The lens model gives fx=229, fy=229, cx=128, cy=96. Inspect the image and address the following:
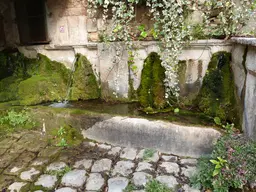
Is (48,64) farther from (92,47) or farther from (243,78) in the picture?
(243,78)

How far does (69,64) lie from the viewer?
4.57 metres

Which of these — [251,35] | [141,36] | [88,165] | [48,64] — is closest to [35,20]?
[48,64]

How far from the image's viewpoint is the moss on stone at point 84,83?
4.26m

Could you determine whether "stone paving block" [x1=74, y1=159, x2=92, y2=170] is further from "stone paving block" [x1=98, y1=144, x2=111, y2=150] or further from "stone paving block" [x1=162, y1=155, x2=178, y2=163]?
"stone paving block" [x1=162, y1=155, x2=178, y2=163]

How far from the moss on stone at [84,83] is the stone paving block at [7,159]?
148cm

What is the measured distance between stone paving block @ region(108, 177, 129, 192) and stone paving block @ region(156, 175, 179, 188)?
15.6 inches

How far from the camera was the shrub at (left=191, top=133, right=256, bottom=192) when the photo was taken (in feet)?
7.77

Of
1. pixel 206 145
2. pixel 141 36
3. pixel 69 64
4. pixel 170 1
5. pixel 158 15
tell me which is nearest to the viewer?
pixel 206 145

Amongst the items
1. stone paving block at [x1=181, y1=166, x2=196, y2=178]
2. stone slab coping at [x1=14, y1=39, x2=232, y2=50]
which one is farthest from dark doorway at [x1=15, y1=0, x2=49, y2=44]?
stone paving block at [x1=181, y1=166, x2=196, y2=178]

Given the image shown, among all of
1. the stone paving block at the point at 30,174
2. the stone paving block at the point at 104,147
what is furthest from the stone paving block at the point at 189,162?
the stone paving block at the point at 30,174

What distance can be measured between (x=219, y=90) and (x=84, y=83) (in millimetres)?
2336

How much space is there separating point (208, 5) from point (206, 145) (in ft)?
6.68

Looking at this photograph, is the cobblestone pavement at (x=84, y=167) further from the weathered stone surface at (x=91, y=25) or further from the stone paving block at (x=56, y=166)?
the weathered stone surface at (x=91, y=25)

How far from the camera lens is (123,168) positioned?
9.73 ft
